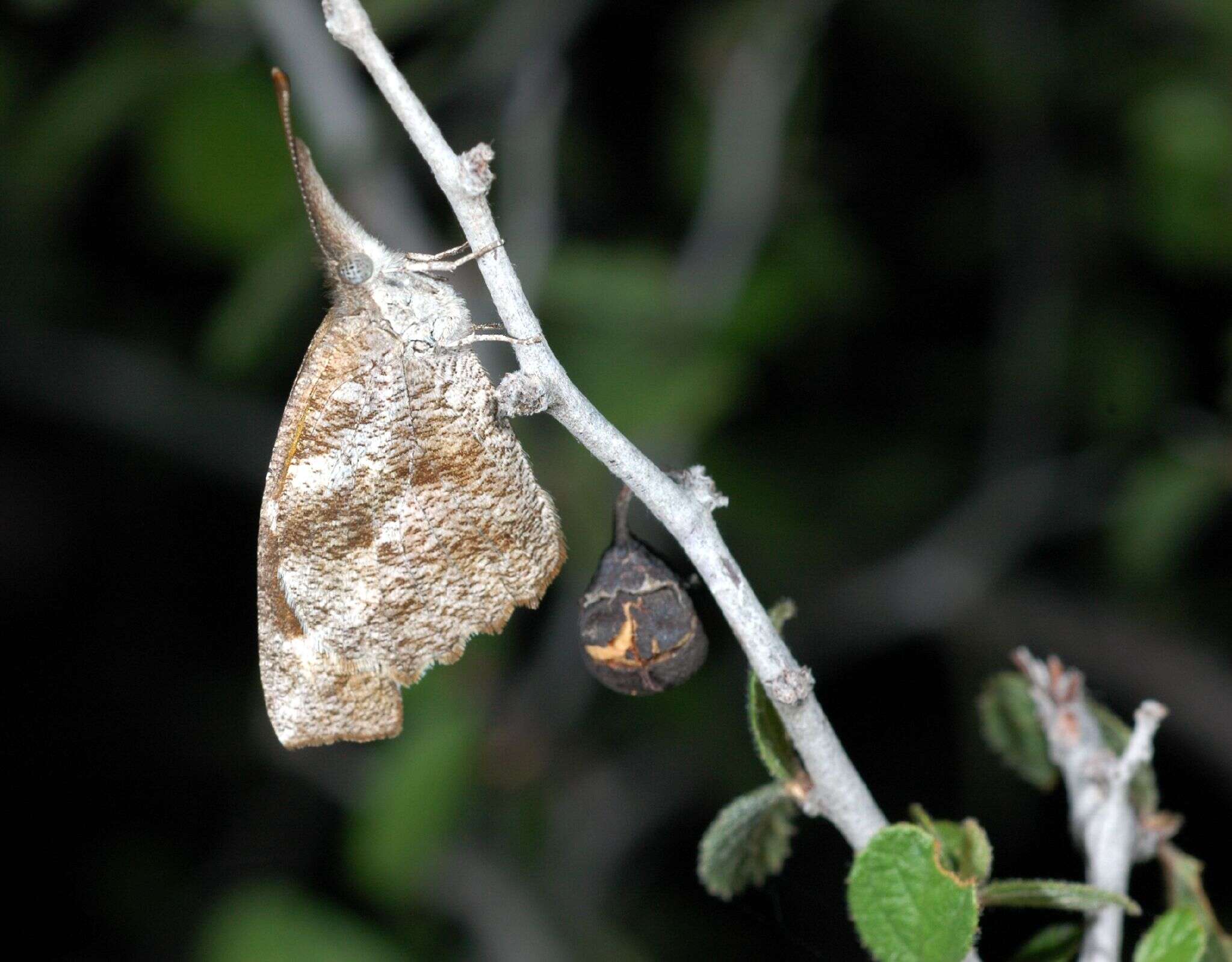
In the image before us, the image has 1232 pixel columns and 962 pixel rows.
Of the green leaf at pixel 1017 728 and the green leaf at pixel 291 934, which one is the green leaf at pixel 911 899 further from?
the green leaf at pixel 291 934

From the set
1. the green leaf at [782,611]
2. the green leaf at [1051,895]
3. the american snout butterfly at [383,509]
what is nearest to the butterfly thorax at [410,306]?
the american snout butterfly at [383,509]

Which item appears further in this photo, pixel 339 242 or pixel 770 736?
pixel 339 242

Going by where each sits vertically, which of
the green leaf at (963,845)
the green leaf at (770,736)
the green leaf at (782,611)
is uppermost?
the green leaf at (782,611)

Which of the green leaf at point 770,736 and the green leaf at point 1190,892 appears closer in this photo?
the green leaf at point 770,736

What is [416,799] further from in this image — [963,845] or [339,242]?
[963,845]

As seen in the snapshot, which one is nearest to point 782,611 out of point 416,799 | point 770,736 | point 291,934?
point 770,736
